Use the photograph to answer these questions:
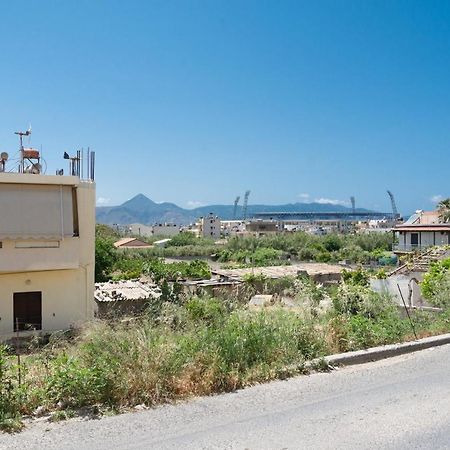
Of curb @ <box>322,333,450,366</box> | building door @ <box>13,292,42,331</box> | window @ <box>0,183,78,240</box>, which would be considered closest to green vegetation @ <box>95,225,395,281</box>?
building door @ <box>13,292,42,331</box>

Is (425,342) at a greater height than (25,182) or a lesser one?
lesser

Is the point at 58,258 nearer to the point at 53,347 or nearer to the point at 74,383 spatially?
the point at 53,347

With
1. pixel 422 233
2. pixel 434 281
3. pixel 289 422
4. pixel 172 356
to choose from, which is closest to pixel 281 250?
pixel 422 233

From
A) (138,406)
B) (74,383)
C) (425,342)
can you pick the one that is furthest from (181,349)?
(425,342)

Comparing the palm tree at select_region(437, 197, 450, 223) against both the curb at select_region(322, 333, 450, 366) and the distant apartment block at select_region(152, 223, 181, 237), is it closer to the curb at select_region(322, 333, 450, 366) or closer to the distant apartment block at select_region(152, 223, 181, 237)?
the curb at select_region(322, 333, 450, 366)

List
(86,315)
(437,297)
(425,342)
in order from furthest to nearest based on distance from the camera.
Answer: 1. (86,315)
2. (437,297)
3. (425,342)

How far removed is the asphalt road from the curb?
41 cm

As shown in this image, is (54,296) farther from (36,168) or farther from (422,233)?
(422,233)

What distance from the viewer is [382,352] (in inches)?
247

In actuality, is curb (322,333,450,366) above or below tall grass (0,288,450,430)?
below

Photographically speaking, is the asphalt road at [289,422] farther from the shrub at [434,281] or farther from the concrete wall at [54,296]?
the concrete wall at [54,296]

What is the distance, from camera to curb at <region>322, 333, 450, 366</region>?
590 centimetres

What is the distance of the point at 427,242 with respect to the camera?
41.1 m

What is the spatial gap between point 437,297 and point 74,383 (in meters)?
7.86
